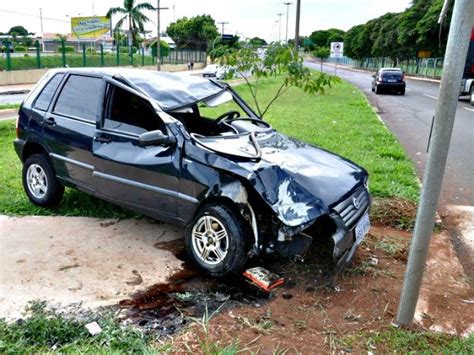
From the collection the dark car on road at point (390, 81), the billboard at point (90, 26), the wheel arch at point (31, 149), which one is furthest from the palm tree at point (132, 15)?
the wheel arch at point (31, 149)

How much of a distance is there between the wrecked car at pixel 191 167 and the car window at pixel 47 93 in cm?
2

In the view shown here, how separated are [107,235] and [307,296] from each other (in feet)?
7.35

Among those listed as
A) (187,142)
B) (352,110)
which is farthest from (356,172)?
(352,110)

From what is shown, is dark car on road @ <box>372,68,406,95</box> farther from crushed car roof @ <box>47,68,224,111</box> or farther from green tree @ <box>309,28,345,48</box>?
green tree @ <box>309,28,345,48</box>

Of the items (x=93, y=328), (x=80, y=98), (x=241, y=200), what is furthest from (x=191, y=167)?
(x=80, y=98)

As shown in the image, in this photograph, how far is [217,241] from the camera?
3875mm

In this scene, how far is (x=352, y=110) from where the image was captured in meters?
15.2

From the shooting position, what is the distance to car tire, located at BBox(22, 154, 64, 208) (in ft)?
17.5

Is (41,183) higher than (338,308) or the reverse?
higher

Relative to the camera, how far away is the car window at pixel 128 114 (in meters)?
4.44

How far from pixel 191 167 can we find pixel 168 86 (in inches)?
48.0

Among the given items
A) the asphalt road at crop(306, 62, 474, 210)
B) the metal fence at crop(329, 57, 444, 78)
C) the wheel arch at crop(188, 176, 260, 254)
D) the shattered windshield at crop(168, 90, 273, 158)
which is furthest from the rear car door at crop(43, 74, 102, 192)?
the metal fence at crop(329, 57, 444, 78)

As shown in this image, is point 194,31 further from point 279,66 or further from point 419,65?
point 279,66

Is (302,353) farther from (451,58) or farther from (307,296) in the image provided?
(451,58)
